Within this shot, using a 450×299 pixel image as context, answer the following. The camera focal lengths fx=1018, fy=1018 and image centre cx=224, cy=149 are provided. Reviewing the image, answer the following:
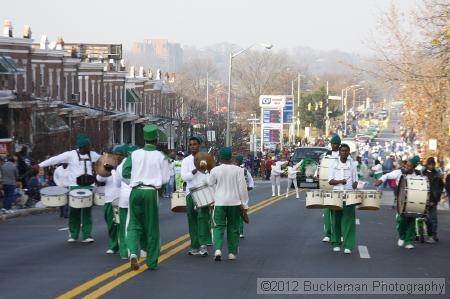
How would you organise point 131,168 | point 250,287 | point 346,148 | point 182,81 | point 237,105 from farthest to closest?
point 237,105, point 182,81, point 346,148, point 131,168, point 250,287

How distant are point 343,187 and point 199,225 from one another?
289 cm

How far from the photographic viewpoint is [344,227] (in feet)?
57.5

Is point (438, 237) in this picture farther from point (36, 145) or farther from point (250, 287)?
point (36, 145)

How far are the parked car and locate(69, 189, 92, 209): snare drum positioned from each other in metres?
28.3

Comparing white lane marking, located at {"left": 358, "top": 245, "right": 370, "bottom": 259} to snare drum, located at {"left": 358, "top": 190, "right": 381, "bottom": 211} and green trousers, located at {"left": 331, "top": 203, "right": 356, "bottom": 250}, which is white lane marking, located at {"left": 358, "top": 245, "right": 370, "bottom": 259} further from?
snare drum, located at {"left": 358, "top": 190, "right": 381, "bottom": 211}

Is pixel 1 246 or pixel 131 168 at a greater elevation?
pixel 131 168

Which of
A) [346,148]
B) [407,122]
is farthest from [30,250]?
[407,122]

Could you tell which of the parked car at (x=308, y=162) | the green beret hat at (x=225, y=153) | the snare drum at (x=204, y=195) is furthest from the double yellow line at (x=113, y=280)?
the parked car at (x=308, y=162)

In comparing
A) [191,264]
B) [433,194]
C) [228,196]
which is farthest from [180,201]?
[433,194]

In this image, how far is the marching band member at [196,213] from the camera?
16.5 meters

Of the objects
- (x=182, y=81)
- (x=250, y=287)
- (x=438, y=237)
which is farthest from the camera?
(x=182, y=81)

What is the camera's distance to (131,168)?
1461cm

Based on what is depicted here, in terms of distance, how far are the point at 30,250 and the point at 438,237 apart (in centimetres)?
929

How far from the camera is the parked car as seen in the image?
46.7 m
